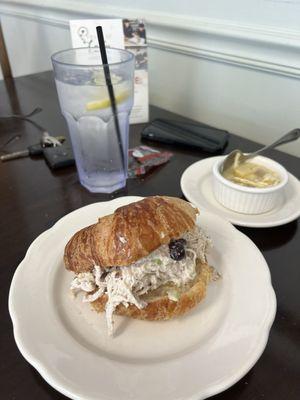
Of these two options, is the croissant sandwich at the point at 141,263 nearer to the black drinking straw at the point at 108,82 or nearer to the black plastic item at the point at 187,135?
the black drinking straw at the point at 108,82

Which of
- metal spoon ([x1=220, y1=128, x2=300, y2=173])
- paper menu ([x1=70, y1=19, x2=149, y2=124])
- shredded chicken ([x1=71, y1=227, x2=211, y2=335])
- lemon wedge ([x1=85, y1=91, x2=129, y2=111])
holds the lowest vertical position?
shredded chicken ([x1=71, y1=227, x2=211, y2=335])

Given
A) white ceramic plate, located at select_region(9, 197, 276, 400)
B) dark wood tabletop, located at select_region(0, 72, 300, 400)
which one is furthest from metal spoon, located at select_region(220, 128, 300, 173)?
white ceramic plate, located at select_region(9, 197, 276, 400)

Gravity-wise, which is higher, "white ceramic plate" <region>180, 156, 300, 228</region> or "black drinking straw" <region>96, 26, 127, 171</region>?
"black drinking straw" <region>96, 26, 127, 171</region>

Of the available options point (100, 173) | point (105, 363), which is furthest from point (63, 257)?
point (100, 173)

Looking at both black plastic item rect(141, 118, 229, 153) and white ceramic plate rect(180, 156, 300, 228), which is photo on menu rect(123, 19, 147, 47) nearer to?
black plastic item rect(141, 118, 229, 153)

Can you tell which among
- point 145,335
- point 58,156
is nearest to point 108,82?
point 58,156

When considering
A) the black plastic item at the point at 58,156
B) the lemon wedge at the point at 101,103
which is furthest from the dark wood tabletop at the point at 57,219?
the lemon wedge at the point at 101,103
